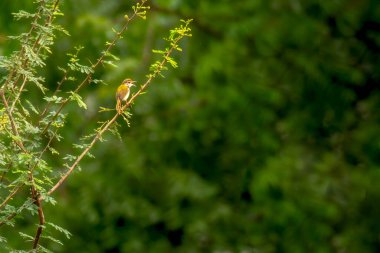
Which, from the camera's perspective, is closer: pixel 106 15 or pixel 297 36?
pixel 297 36

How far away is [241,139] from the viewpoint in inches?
307

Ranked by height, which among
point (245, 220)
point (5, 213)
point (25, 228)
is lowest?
point (5, 213)

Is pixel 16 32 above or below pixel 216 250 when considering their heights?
above

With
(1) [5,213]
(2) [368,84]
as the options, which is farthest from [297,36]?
(1) [5,213]

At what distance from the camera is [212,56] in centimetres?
779

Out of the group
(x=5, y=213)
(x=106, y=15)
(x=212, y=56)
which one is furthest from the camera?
(x=106, y=15)

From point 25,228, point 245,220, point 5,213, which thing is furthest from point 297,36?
point 5,213

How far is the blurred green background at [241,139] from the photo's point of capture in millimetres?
7648

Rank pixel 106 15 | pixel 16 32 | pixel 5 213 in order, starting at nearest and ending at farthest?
pixel 5 213 → pixel 16 32 → pixel 106 15

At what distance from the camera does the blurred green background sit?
7.65 m

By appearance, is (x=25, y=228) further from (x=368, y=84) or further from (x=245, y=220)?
(x=368, y=84)

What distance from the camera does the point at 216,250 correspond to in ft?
25.8

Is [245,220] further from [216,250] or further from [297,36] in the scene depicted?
[297,36]

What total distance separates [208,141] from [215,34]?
0.94 m
